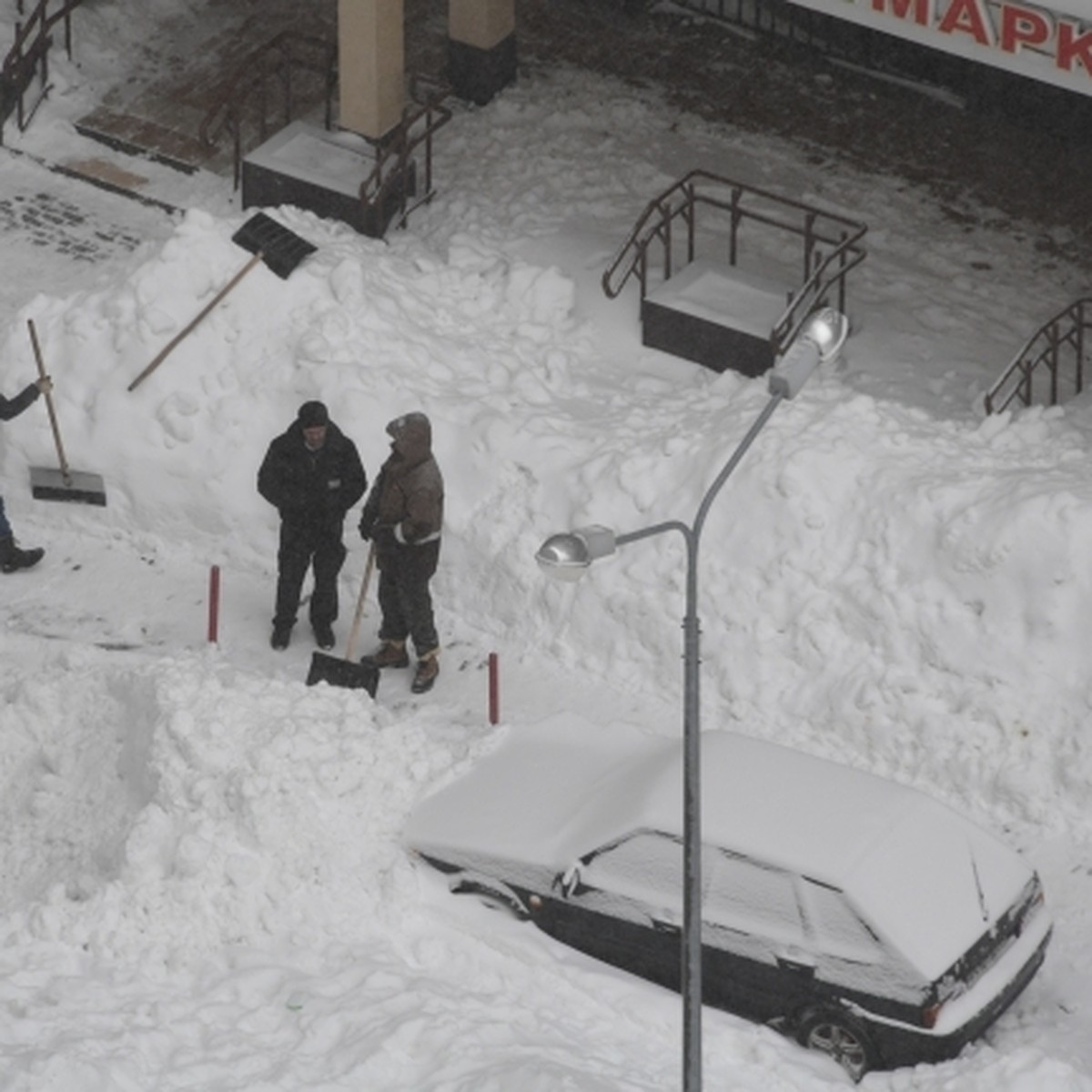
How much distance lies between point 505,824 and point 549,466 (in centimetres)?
384

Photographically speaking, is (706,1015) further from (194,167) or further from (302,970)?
(194,167)

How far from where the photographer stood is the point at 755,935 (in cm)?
1577

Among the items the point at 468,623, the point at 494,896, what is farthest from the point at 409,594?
the point at 494,896

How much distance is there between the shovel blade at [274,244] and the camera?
2070 cm

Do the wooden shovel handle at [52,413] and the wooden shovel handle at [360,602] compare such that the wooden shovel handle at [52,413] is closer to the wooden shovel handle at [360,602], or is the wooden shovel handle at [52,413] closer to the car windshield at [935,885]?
the wooden shovel handle at [360,602]

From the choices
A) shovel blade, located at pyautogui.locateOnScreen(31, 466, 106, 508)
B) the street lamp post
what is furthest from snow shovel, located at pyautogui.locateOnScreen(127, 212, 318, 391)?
the street lamp post

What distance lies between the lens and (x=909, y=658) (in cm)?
1850

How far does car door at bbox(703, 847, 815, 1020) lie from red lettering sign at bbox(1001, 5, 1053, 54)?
20.5ft

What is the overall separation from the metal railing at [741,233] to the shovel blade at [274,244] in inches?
102

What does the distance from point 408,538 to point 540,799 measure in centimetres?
221

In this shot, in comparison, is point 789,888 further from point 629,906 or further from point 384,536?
point 384,536

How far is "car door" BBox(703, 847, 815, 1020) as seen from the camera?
15688mm

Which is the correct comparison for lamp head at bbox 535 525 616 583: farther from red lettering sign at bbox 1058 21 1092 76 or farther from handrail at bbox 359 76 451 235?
handrail at bbox 359 76 451 235

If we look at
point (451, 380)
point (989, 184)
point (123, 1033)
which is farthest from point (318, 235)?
point (123, 1033)
